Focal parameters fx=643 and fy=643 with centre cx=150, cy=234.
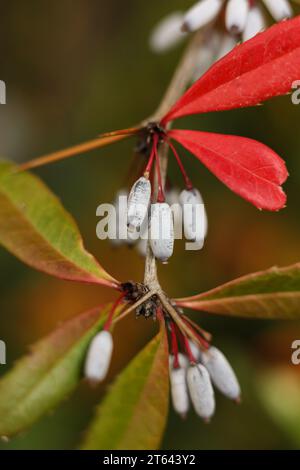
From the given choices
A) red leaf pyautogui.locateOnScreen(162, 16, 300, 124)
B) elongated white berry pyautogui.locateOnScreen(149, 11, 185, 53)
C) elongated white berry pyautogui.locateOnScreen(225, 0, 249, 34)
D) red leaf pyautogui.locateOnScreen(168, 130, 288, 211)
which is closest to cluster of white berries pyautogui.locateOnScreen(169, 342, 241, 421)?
red leaf pyautogui.locateOnScreen(168, 130, 288, 211)

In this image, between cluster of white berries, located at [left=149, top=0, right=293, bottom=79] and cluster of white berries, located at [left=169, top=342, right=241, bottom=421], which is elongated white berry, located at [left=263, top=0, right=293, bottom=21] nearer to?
cluster of white berries, located at [left=149, top=0, right=293, bottom=79]

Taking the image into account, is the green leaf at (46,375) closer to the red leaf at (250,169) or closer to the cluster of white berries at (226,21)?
the red leaf at (250,169)

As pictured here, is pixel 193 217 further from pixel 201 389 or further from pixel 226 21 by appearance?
pixel 226 21

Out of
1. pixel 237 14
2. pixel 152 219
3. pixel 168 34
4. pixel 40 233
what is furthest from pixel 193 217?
pixel 168 34

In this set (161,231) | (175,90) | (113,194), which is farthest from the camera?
(113,194)

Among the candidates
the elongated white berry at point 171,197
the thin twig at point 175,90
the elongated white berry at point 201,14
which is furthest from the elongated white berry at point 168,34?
the elongated white berry at point 171,197

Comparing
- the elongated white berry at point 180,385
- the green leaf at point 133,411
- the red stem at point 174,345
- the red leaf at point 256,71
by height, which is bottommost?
the green leaf at point 133,411
